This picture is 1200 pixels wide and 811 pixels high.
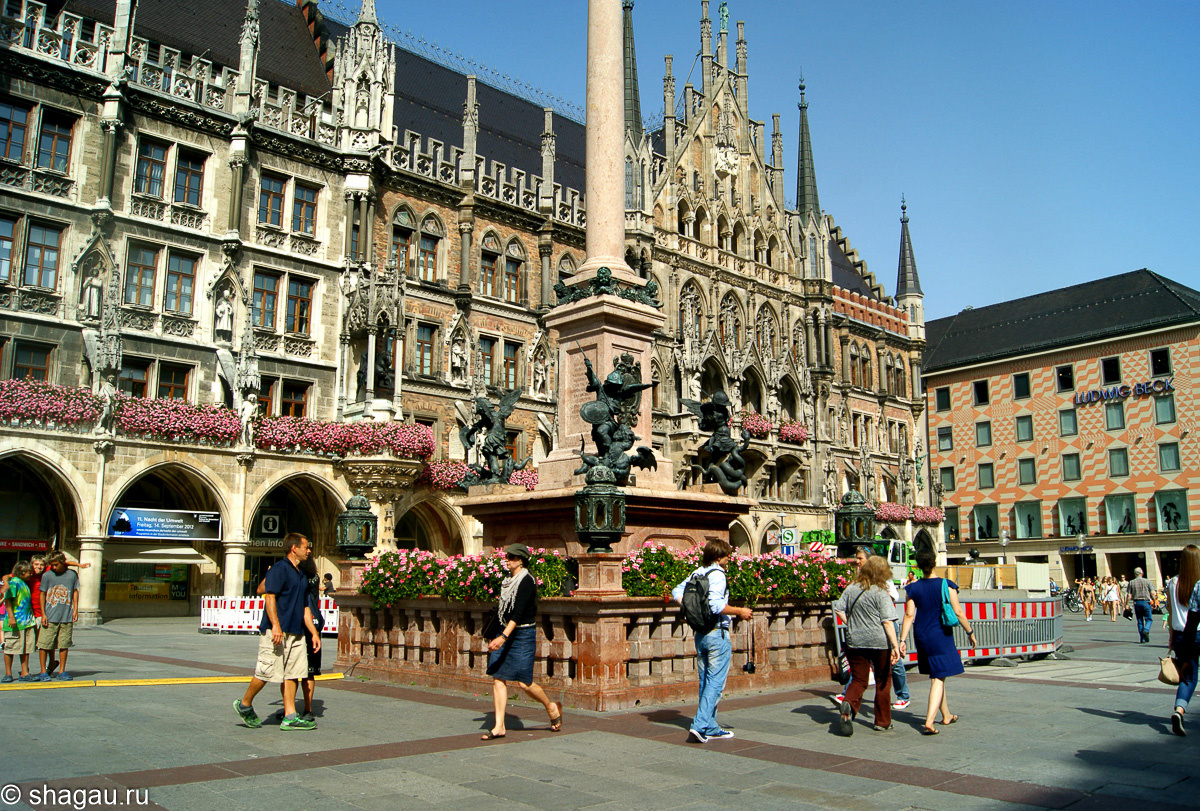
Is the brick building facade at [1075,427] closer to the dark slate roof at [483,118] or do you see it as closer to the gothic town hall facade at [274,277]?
the gothic town hall facade at [274,277]

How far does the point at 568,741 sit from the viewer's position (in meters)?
8.59

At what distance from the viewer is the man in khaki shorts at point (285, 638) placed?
29.3 feet

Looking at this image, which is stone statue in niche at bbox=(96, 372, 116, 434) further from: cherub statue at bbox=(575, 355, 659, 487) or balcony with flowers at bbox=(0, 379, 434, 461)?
cherub statue at bbox=(575, 355, 659, 487)

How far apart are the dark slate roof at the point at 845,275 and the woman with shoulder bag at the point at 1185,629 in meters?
45.9

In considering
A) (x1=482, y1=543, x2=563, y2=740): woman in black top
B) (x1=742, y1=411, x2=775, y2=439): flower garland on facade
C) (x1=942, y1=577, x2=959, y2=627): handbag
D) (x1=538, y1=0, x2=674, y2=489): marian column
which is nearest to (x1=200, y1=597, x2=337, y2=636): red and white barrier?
(x1=538, y1=0, x2=674, y2=489): marian column

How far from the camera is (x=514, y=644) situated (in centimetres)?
878

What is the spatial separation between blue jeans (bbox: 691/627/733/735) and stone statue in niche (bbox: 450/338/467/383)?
26294mm

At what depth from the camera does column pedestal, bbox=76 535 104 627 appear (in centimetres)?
2520

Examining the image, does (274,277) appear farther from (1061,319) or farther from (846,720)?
(1061,319)

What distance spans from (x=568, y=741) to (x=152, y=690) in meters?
6.26

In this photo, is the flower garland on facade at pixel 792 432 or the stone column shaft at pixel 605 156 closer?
the stone column shaft at pixel 605 156

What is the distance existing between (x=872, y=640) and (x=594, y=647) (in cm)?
292

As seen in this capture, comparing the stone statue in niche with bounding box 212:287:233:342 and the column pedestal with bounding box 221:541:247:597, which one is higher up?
the stone statue in niche with bounding box 212:287:233:342

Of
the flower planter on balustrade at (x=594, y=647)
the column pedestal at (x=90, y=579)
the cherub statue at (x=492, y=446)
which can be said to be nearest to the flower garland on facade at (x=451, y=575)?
the flower planter on balustrade at (x=594, y=647)
